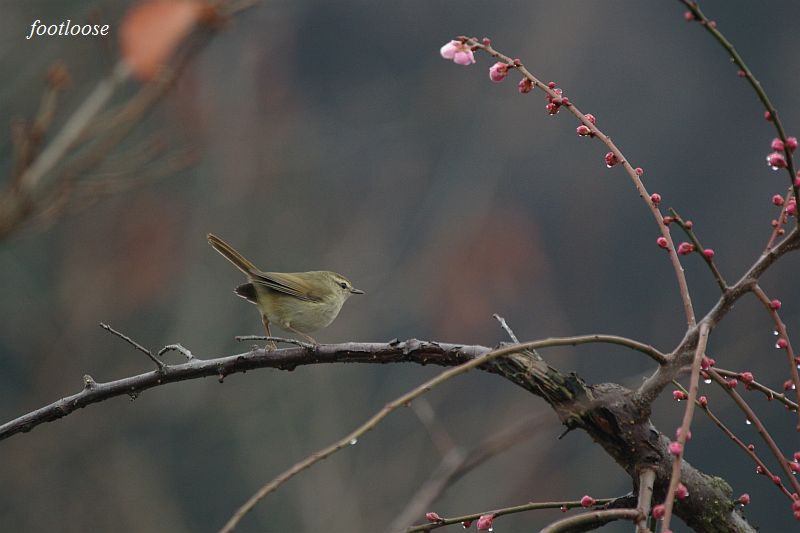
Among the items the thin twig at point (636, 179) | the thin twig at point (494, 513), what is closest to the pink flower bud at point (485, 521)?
the thin twig at point (494, 513)

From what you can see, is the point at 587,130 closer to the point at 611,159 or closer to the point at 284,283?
the point at 611,159

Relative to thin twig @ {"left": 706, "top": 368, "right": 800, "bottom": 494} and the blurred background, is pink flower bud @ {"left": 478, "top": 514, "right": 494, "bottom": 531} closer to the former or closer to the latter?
thin twig @ {"left": 706, "top": 368, "right": 800, "bottom": 494}

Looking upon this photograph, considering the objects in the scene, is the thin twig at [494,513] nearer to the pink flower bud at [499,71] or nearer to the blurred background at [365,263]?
the pink flower bud at [499,71]

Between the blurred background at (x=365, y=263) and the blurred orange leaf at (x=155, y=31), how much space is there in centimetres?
222

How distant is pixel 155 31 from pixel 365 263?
6217mm

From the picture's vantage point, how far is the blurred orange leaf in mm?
3949

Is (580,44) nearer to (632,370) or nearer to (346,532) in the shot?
(632,370)

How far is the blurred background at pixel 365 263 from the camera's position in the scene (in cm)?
953

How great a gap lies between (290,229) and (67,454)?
4417mm

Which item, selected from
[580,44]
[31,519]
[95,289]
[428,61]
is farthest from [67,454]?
[580,44]

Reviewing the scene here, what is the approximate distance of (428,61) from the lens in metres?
14.3

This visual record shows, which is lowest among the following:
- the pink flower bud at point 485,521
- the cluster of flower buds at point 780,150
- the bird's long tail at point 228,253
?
the pink flower bud at point 485,521

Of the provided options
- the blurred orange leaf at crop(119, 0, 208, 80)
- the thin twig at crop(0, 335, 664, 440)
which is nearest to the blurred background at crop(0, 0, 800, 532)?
the blurred orange leaf at crop(119, 0, 208, 80)

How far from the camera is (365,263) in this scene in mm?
10664
